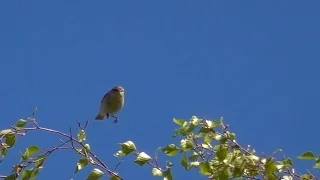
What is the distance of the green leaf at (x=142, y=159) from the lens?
379 centimetres

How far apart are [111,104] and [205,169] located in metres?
6.72

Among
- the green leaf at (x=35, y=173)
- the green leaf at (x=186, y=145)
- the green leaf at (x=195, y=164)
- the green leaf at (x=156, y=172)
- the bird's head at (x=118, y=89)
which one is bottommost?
the green leaf at (x=35, y=173)

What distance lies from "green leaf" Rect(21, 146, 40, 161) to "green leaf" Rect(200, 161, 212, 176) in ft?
3.11

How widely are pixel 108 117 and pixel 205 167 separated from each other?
6869 millimetres

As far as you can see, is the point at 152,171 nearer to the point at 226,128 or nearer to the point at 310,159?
the point at 226,128

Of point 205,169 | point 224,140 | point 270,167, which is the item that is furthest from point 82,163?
point 270,167

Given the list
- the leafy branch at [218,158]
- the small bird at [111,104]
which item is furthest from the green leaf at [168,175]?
the small bird at [111,104]

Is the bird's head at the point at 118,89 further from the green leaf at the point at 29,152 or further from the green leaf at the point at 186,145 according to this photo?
the green leaf at the point at 186,145

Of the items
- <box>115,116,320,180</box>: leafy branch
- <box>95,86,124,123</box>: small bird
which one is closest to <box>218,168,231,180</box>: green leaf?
<box>115,116,320,180</box>: leafy branch

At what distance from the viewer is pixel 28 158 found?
3873 mm

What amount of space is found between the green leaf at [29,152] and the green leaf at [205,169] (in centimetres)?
95

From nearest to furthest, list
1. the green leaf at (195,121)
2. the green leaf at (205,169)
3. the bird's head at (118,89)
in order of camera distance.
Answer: the green leaf at (205,169)
the green leaf at (195,121)
the bird's head at (118,89)

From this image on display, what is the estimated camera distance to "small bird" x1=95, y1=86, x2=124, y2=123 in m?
10.3

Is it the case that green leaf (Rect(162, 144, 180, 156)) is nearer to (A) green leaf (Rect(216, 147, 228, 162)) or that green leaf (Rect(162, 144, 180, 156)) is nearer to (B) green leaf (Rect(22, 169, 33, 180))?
(A) green leaf (Rect(216, 147, 228, 162))
